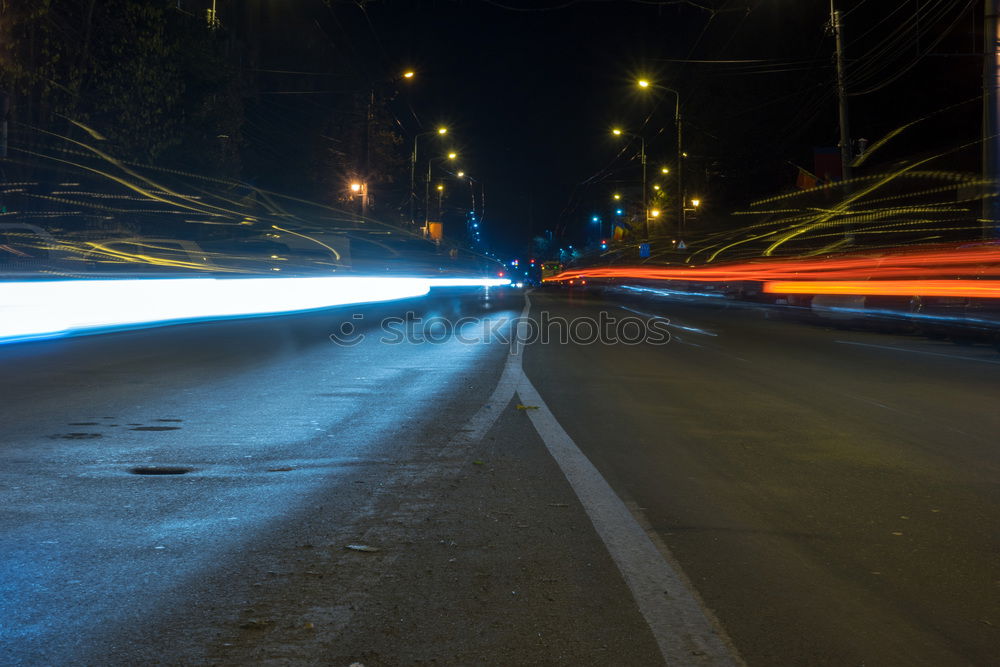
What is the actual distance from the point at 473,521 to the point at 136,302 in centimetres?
1697

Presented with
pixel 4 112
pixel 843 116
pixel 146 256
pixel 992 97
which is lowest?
pixel 146 256

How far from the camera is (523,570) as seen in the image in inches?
170

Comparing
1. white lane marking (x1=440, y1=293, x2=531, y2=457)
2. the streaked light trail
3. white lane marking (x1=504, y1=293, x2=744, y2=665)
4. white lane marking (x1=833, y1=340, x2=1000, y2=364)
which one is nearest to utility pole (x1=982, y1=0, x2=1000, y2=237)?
white lane marking (x1=833, y1=340, x2=1000, y2=364)

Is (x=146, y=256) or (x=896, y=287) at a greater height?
(x=146, y=256)

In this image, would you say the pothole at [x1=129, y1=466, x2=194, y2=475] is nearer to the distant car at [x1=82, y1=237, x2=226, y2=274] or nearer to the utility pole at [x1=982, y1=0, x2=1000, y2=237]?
the utility pole at [x1=982, y1=0, x2=1000, y2=237]

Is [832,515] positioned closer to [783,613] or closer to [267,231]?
[783,613]

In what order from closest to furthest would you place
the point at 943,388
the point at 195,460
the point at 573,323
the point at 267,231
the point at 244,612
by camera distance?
the point at 244,612 → the point at 195,460 → the point at 943,388 → the point at 573,323 → the point at 267,231

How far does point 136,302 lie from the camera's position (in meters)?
Answer: 20.2

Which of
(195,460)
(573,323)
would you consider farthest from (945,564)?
(573,323)

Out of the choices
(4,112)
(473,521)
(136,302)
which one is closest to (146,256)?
(4,112)

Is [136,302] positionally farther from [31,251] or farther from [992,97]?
[992,97]

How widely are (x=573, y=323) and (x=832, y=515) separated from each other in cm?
1839

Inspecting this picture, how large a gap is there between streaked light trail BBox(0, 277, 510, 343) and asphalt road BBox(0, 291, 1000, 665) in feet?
18.7

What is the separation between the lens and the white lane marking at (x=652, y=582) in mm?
3463
